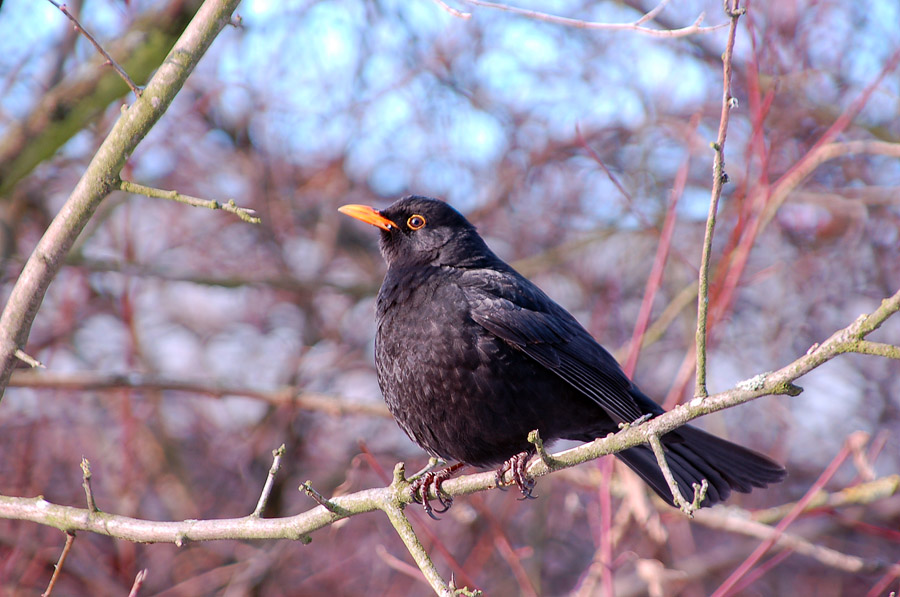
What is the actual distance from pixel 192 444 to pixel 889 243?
647 cm

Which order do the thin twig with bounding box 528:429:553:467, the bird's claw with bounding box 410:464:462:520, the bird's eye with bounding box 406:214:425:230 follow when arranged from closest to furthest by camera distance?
1. the thin twig with bounding box 528:429:553:467
2. the bird's claw with bounding box 410:464:462:520
3. the bird's eye with bounding box 406:214:425:230

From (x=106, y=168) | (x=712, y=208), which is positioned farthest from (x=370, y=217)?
(x=712, y=208)

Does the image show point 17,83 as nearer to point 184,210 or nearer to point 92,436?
point 184,210

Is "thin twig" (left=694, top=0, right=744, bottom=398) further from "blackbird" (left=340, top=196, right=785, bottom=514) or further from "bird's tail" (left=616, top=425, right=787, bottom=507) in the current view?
"bird's tail" (left=616, top=425, right=787, bottom=507)

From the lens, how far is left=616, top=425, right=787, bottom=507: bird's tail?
3486 mm

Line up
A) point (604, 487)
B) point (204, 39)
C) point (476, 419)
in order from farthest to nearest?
point (604, 487), point (476, 419), point (204, 39)

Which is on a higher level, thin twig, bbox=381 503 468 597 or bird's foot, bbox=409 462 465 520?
bird's foot, bbox=409 462 465 520

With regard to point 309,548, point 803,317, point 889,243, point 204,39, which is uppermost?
point 889,243

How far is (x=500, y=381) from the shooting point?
129 inches

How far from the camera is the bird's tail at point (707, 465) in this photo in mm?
3486

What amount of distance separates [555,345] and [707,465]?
0.89 meters

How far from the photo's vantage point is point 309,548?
7.20 m

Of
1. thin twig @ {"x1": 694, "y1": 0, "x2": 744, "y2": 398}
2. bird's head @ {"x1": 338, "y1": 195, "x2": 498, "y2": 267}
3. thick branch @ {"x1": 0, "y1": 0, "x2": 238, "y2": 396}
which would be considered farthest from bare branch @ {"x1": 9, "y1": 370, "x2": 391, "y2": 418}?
thin twig @ {"x1": 694, "y1": 0, "x2": 744, "y2": 398}

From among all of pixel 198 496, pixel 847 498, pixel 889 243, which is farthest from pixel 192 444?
pixel 889 243
